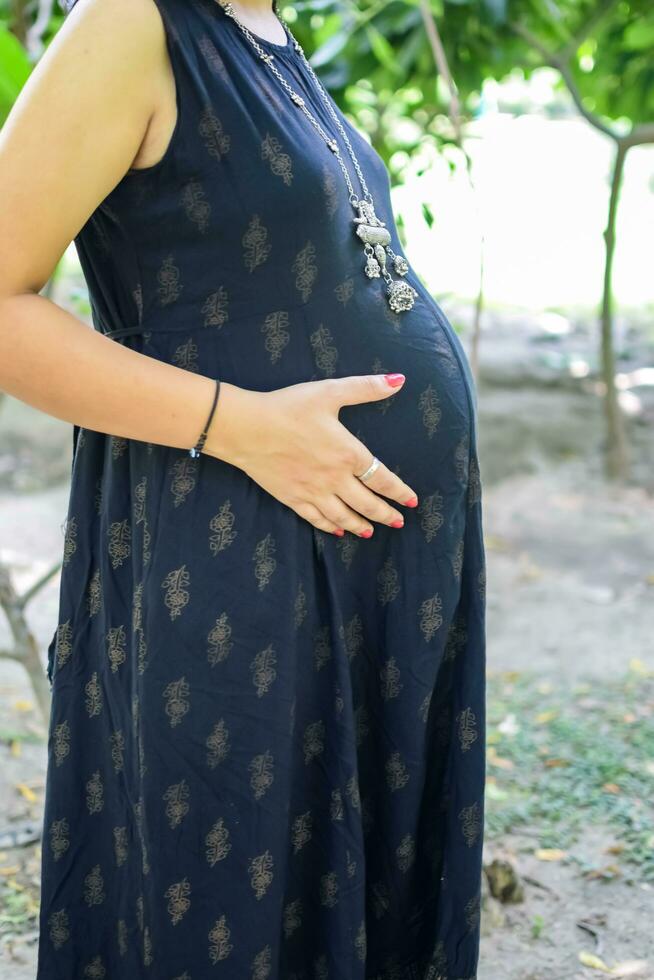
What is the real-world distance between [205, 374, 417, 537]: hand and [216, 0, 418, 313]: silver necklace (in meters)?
0.13

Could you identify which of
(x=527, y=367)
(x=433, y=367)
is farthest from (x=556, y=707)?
(x=527, y=367)

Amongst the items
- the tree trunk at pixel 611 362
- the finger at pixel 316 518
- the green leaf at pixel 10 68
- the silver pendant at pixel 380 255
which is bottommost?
the finger at pixel 316 518

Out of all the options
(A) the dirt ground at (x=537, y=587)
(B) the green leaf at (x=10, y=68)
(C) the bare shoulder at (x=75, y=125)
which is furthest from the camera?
(A) the dirt ground at (x=537, y=587)

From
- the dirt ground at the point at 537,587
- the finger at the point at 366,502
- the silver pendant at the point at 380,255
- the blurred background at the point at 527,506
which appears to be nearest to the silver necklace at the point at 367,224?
the silver pendant at the point at 380,255

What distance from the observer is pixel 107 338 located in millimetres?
1137

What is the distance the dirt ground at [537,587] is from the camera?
2.02 meters

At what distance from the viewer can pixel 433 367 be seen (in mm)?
1345

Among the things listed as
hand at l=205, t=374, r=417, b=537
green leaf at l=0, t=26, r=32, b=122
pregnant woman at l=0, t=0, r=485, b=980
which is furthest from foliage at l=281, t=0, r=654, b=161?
hand at l=205, t=374, r=417, b=537

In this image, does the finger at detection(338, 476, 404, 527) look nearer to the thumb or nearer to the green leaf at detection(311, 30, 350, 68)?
the thumb

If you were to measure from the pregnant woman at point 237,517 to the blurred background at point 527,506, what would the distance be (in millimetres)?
176

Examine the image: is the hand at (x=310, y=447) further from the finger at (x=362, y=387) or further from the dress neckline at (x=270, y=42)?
the dress neckline at (x=270, y=42)

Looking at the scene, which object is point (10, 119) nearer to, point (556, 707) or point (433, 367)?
point (433, 367)

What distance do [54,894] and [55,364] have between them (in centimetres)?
76

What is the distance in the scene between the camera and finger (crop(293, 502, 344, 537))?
4.06 feet
